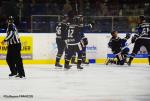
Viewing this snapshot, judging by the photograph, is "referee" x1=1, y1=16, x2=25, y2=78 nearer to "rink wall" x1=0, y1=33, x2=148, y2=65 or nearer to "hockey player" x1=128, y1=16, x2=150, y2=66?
"rink wall" x1=0, y1=33, x2=148, y2=65

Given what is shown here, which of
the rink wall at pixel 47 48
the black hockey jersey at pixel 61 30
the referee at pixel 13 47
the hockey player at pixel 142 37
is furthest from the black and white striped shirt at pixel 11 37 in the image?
the hockey player at pixel 142 37

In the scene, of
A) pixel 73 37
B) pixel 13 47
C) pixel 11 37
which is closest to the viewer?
pixel 11 37

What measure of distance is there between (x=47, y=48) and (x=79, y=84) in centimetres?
574

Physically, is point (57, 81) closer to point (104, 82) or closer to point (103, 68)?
point (104, 82)

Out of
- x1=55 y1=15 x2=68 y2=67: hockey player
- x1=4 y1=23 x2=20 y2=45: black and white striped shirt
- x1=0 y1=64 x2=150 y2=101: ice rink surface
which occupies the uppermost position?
x1=4 y1=23 x2=20 y2=45: black and white striped shirt

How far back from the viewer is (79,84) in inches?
385

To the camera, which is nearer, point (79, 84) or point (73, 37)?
point (79, 84)

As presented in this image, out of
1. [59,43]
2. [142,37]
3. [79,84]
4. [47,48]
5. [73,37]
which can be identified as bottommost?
[79,84]

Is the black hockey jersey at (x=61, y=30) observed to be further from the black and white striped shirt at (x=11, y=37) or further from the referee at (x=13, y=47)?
the black and white striped shirt at (x=11, y=37)

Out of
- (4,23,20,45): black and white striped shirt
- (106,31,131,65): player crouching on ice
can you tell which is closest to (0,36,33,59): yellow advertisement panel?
(106,31,131,65): player crouching on ice

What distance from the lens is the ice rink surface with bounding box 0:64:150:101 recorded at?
7.69m

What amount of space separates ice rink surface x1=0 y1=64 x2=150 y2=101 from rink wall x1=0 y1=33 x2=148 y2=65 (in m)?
1.25

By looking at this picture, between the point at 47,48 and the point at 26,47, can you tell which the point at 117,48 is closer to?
the point at 47,48

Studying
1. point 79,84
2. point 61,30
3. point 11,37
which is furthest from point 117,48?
point 79,84
